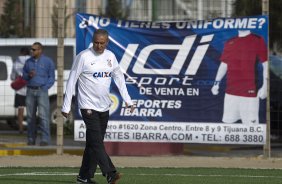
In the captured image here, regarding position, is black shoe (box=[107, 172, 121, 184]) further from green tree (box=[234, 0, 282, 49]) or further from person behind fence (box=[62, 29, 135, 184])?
green tree (box=[234, 0, 282, 49])

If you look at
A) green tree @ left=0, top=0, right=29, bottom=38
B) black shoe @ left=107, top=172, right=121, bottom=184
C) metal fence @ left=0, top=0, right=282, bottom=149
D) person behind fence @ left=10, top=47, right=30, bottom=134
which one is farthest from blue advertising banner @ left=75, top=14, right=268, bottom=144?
green tree @ left=0, top=0, right=29, bottom=38

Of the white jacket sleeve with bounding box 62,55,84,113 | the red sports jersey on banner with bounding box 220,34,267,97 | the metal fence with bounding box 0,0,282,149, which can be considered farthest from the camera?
the metal fence with bounding box 0,0,282,149

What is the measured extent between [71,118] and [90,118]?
35.9ft

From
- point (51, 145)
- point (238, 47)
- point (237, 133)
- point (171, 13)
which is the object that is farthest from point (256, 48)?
point (171, 13)

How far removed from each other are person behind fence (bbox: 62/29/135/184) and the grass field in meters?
0.64

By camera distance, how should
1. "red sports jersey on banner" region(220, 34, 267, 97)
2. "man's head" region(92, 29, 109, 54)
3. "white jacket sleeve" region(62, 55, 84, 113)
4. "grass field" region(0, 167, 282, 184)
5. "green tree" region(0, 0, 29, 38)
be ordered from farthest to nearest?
1. "green tree" region(0, 0, 29, 38)
2. "red sports jersey on banner" region(220, 34, 267, 97)
3. "grass field" region(0, 167, 282, 184)
4. "white jacket sleeve" region(62, 55, 84, 113)
5. "man's head" region(92, 29, 109, 54)

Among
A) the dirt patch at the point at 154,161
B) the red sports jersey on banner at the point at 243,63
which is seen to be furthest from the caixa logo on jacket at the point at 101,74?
the red sports jersey on banner at the point at 243,63

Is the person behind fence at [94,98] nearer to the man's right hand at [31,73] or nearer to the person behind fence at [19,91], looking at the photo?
the man's right hand at [31,73]

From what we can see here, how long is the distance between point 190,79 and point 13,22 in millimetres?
9895

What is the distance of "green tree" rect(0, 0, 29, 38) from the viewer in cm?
2500

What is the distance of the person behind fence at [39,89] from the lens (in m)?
18.8

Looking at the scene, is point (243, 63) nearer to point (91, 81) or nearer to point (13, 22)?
point (91, 81)

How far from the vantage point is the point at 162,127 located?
1716cm

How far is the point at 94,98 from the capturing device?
40.4 feet
